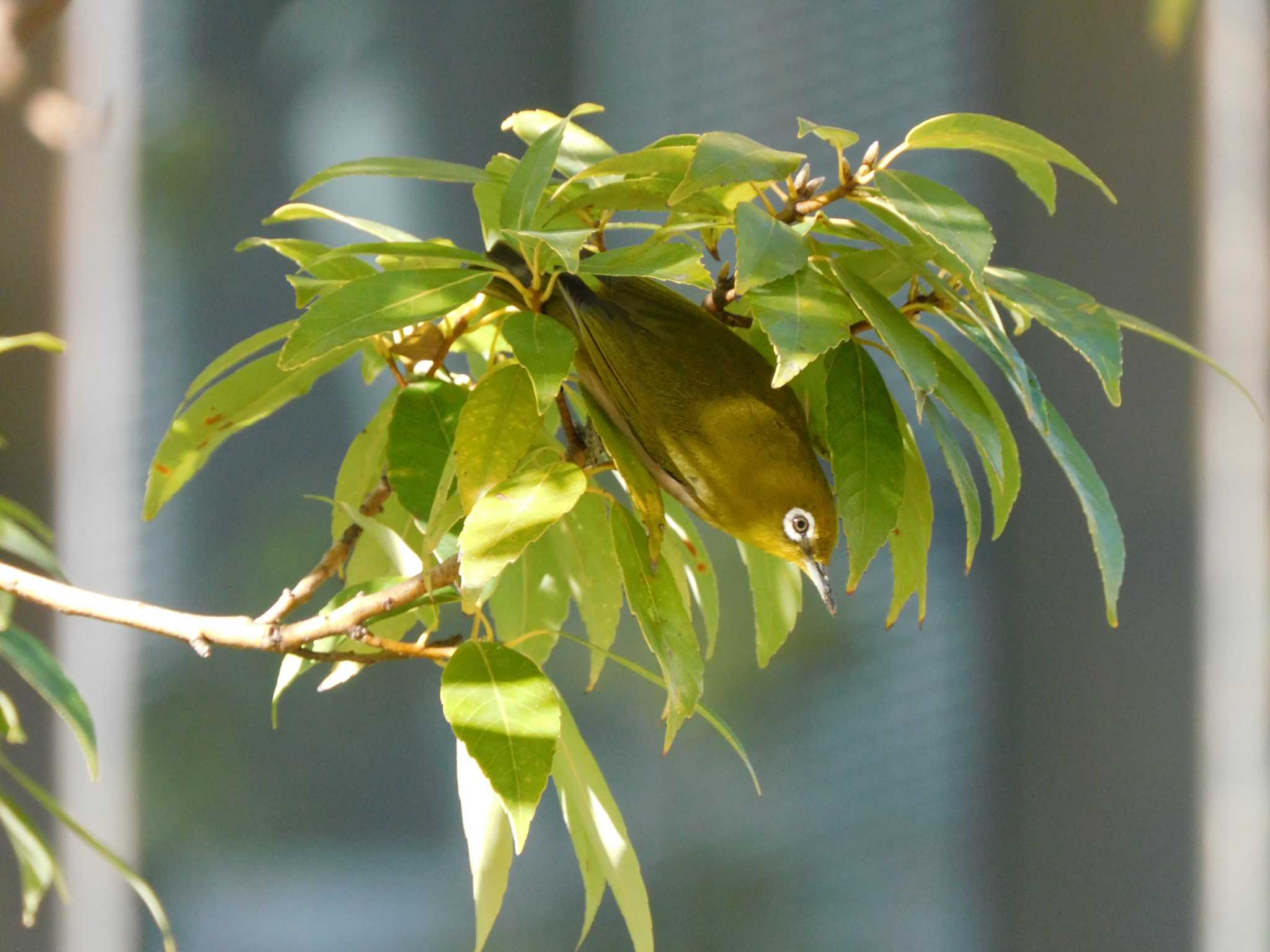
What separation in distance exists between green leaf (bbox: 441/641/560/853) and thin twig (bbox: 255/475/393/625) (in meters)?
0.07

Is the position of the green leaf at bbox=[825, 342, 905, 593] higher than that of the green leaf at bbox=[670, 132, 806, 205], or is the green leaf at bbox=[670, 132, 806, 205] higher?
the green leaf at bbox=[670, 132, 806, 205]

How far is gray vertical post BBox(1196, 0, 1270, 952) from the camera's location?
1225 millimetres

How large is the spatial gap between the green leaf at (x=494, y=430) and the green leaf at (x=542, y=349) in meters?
0.02

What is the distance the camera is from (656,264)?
0.36 m

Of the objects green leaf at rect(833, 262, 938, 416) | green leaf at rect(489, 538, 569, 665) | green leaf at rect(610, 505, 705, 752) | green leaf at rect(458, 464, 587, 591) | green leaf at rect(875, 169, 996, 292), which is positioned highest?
green leaf at rect(875, 169, 996, 292)

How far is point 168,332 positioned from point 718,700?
0.77m

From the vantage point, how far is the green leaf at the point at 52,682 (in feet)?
1.80

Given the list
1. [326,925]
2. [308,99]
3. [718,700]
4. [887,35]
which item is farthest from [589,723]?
[887,35]

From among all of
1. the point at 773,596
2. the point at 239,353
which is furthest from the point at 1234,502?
the point at 239,353

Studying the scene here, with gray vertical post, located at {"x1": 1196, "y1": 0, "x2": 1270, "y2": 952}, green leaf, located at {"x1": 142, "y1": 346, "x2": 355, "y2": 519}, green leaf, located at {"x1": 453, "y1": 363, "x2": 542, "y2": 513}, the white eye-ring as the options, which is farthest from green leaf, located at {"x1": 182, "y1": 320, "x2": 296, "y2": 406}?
gray vertical post, located at {"x1": 1196, "y1": 0, "x2": 1270, "y2": 952}

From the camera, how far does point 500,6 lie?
1284 millimetres

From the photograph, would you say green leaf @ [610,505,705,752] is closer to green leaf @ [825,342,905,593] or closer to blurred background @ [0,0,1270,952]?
green leaf @ [825,342,905,593]

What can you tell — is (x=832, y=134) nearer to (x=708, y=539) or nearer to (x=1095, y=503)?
(x=1095, y=503)

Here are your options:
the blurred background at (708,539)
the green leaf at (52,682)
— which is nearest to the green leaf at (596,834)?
the green leaf at (52,682)
